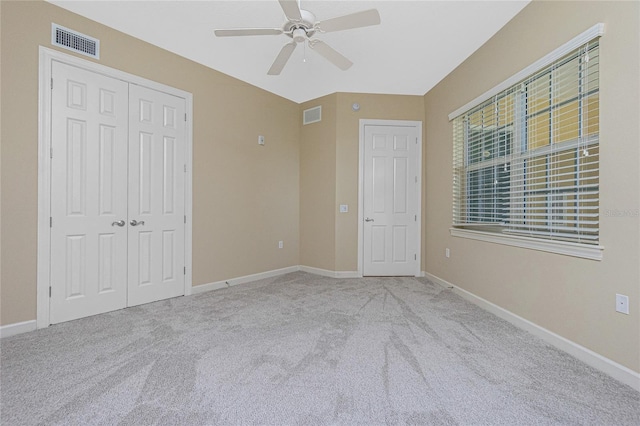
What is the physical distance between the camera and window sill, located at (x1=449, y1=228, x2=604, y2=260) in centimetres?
202

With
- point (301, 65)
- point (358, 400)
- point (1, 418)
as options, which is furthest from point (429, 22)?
point (1, 418)

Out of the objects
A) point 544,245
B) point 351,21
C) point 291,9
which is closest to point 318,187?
point 351,21

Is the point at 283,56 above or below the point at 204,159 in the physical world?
above

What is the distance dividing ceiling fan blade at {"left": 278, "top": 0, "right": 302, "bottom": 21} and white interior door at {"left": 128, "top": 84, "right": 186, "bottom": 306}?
1983 mm

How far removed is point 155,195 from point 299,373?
2584 mm

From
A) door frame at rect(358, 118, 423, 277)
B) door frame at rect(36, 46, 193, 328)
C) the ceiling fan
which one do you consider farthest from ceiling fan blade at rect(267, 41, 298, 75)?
door frame at rect(358, 118, 423, 277)

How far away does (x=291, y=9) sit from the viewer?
Answer: 7.06 ft

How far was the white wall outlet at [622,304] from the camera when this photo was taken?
5.98 feet

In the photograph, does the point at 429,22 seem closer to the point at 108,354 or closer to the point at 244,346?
the point at 244,346

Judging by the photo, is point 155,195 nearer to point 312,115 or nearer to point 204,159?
point 204,159

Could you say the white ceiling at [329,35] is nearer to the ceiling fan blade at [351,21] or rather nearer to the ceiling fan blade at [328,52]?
the ceiling fan blade at [328,52]

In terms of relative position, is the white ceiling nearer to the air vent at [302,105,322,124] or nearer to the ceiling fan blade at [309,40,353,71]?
the ceiling fan blade at [309,40,353,71]

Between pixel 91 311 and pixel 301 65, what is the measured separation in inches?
139

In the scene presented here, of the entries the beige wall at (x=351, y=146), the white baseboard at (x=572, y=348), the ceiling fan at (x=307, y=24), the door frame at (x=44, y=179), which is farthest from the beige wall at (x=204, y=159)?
the white baseboard at (x=572, y=348)
